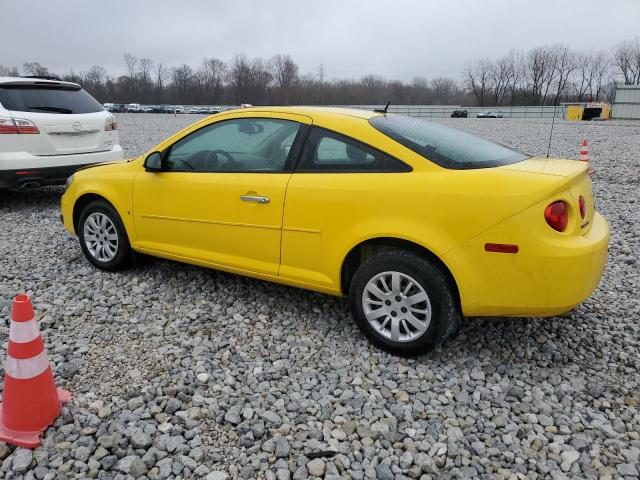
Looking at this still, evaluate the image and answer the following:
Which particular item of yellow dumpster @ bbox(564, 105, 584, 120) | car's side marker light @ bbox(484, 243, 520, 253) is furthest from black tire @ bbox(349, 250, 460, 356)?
yellow dumpster @ bbox(564, 105, 584, 120)

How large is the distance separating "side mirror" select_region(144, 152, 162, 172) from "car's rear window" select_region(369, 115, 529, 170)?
1.77m

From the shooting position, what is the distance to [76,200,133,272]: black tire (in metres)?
4.56

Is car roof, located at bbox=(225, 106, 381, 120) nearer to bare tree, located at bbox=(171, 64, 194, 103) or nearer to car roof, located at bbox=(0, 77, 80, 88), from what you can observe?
car roof, located at bbox=(0, 77, 80, 88)

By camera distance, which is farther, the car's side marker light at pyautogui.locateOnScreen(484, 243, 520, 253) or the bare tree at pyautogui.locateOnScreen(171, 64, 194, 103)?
the bare tree at pyautogui.locateOnScreen(171, 64, 194, 103)

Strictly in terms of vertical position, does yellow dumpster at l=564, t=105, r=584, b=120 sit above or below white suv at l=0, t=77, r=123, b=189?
above

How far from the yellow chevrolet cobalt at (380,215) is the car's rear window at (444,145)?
0.02m

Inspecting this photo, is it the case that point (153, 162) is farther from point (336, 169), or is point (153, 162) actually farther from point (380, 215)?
point (380, 215)

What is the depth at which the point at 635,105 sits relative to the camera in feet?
134

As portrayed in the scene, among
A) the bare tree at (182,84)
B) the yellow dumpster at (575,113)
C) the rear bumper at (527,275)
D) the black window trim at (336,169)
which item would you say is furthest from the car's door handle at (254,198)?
the bare tree at (182,84)

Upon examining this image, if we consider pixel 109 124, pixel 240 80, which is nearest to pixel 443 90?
pixel 240 80

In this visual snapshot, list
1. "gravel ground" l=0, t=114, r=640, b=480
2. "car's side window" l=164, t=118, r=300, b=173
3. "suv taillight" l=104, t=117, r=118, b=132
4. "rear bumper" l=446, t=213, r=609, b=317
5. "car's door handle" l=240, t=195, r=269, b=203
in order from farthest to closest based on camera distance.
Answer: "suv taillight" l=104, t=117, r=118, b=132, "car's side window" l=164, t=118, r=300, b=173, "car's door handle" l=240, t=195, r=269, b=203, "rear bumper" l=446, t=213, r=609, b=317, "gravel ground" l=0, t=114, r=640, b=480

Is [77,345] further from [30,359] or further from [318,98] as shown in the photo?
[318,98]

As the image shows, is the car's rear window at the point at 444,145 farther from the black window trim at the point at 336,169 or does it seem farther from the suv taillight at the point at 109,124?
the suv taillight at the point at 109,124

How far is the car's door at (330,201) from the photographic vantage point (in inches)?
126
